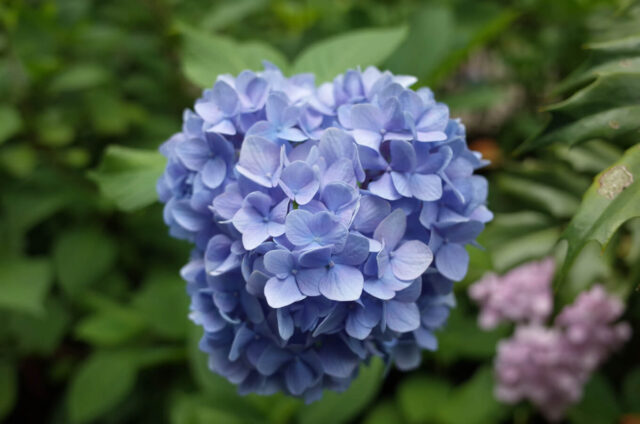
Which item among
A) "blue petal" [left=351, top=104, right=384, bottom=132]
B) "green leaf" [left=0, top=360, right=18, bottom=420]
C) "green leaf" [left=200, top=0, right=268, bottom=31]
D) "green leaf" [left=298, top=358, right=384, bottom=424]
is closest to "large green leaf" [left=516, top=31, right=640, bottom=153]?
"blue petal" [left=351, top=104, right=384, bottom=132]

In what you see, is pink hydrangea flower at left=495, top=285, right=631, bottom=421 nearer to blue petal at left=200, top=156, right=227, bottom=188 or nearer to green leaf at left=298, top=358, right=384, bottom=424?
green leaf at left=298, top=358, right=384, bottom=424

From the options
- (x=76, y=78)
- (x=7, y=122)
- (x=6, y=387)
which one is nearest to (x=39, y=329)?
(x=6, y=387)

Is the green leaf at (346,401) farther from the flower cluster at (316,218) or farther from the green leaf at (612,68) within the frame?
the green leaf at (612,68)

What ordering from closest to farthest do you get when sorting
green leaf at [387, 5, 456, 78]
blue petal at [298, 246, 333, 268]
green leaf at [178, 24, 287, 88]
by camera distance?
1. blue petal at [298, 246, 333, 268]
2. green leaf at [178, 24, 287, 88]
3. green leaf at [387, 5, 456, 78]

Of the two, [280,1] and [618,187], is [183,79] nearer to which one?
[280,1]


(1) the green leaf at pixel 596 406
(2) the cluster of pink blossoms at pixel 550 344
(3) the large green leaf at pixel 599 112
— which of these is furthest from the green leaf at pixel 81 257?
(1) the green leaf at pixel 596 406

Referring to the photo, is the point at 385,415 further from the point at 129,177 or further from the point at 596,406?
the point at 129,177
